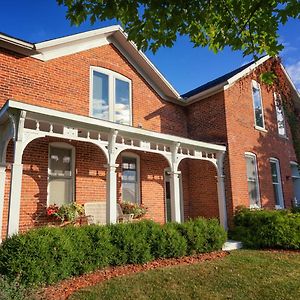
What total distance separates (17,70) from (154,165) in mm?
5822

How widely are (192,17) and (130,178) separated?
25.7 ft

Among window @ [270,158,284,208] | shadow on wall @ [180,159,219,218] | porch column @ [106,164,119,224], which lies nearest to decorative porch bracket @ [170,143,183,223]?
porch column @ [106,164,119,224]

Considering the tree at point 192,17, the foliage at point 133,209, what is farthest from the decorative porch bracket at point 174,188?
the tree at point 192,17

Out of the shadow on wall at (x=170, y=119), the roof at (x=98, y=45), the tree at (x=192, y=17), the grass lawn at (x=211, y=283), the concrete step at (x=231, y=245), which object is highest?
the roof at (x=98, y=45)

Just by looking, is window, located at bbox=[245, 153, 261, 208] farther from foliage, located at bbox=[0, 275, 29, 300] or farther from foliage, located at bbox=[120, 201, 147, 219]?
foliage, located at bbox=[0, 275, 29, 300]

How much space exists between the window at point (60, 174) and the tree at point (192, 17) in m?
5.88

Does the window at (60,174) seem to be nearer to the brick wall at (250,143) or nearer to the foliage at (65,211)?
the foliage at (65,211)

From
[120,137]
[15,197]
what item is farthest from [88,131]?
[15,197]

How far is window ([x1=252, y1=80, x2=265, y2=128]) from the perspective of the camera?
15.0 metres

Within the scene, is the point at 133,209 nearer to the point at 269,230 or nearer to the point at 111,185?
the point at 111,185

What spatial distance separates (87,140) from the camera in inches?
324

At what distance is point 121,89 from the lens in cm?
1206

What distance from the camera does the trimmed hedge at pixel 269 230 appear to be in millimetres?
10258

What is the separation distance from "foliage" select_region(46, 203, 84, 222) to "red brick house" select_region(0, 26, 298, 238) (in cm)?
26
